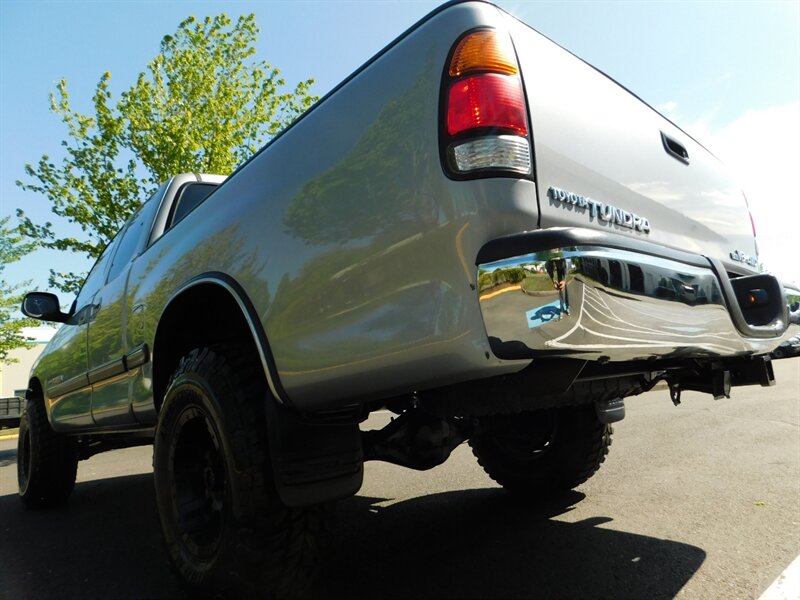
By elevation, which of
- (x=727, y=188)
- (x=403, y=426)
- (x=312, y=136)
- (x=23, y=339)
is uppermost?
(x=23, y=339)

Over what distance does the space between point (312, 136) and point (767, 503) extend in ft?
10.8

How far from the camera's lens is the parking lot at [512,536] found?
7.68 ft

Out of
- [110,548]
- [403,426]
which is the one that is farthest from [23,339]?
[403,426]

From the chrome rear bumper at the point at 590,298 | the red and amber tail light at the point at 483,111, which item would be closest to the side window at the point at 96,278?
the red and amber tail light at the point at 483,111

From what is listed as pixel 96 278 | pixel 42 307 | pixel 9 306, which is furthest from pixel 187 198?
pixel 9 306

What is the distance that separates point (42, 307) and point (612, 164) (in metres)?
4.24

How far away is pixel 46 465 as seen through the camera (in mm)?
4438

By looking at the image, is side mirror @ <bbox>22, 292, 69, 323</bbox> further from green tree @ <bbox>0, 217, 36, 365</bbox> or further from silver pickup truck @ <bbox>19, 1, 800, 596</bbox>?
green tree @ <bbox>0, 217, 36, 365</bbox>

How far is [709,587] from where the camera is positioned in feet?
7.25

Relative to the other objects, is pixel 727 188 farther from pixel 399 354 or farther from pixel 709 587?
pixel 399 354

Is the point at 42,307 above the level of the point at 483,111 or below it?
above

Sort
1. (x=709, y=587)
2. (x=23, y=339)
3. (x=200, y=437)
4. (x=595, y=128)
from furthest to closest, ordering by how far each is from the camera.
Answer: (x=23, y=339)
(x=200, y=437)
(x=709, y=587)
(x=595, y=128)

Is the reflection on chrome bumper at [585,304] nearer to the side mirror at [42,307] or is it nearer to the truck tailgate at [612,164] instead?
the truck tailgate at [612,164]

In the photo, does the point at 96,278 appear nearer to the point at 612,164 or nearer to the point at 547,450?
the point at 547,450
